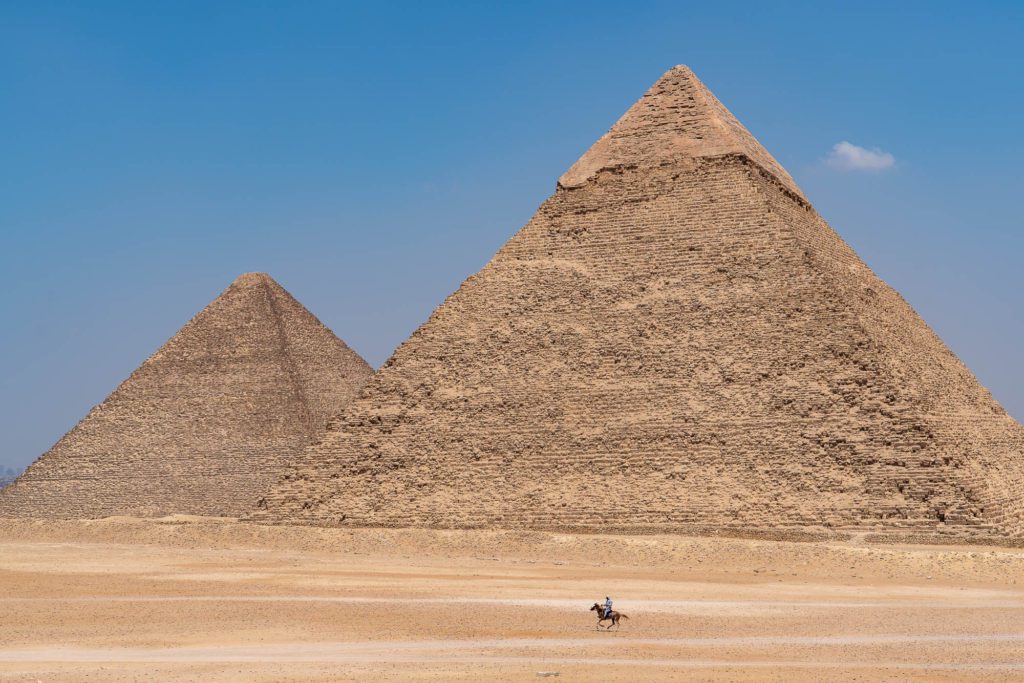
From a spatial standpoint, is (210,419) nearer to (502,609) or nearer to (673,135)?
(673,135)

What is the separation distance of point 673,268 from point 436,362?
19.9 feet

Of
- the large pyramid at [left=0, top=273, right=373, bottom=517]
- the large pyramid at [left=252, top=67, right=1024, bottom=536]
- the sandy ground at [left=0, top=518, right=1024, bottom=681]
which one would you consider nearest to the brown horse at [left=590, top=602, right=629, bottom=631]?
the sandy ground at [left=0, top=518, right=1024, bottom=681]

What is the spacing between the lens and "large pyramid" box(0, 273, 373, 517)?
4362 cm

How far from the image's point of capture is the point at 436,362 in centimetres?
3428

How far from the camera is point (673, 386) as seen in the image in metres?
30.6

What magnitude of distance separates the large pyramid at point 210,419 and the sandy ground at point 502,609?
34.9 feet

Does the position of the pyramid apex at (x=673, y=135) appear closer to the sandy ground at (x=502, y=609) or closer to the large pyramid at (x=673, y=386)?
the large pyramid at (x=673, y=386)

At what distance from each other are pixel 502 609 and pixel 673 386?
12493mm

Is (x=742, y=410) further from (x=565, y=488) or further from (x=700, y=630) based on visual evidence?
(x=700, y=630)

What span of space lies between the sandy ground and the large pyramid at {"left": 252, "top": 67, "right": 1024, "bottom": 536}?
4.05 ft

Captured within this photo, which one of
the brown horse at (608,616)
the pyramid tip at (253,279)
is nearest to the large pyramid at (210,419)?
the pyramid tip at (253,279)

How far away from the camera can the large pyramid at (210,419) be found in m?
43.6

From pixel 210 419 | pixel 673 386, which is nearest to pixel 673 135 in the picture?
pixel 673 386

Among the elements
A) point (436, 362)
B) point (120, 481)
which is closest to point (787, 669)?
point (436, 362)
